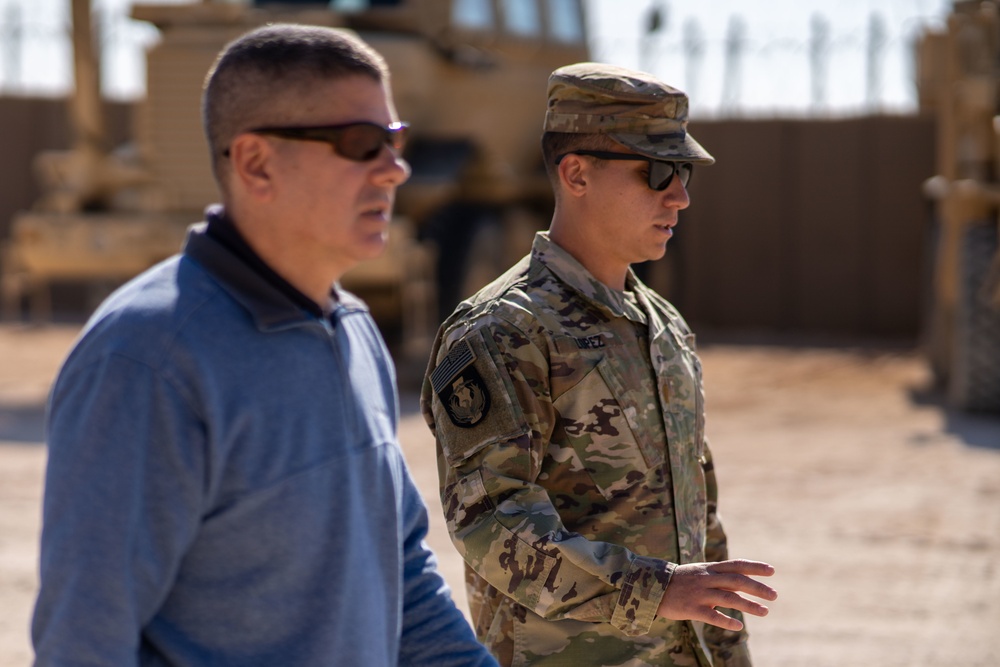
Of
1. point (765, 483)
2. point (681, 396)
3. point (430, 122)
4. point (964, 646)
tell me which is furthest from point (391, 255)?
point (681, 396)

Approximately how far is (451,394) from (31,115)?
15.8m

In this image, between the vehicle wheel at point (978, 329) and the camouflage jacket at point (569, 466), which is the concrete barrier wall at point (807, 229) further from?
the camouflage jacket at point (569, 466)

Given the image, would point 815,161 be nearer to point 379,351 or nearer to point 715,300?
point 715,300

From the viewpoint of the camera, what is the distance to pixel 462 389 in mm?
2244

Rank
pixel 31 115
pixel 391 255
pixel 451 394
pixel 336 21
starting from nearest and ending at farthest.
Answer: pixel 451 394 → pixel 391 255 → pixel 336 21 → pixel 31 115

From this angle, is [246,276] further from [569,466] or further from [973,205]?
[973,205]

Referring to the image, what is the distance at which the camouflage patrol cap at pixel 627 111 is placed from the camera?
2.36 metres

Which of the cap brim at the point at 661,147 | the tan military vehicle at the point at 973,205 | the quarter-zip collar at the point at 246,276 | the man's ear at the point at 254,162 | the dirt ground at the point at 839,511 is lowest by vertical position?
the dirt ground at the point at 839,511

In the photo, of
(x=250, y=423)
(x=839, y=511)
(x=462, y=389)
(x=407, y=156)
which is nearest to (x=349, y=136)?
(x=250, y=423)

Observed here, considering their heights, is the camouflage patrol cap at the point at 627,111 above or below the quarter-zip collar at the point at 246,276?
above

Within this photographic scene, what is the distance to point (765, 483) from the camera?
23.1 ft

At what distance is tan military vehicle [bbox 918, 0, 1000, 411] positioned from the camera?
349 inches

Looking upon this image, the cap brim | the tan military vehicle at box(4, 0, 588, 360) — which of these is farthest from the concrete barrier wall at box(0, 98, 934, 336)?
the cap brim

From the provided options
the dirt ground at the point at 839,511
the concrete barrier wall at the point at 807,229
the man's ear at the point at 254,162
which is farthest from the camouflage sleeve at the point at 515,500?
the concrete barrier wall at the point at 807,229
